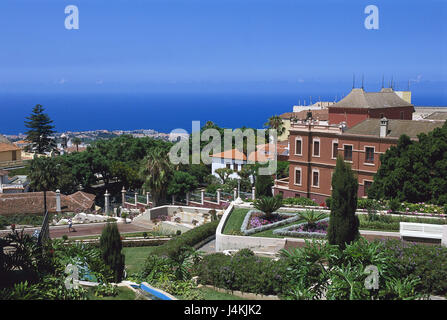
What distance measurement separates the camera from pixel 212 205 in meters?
36.8

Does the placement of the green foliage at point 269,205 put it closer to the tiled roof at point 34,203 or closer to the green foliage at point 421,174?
the green foliage at point 421,174

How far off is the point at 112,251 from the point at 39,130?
59.6 meters

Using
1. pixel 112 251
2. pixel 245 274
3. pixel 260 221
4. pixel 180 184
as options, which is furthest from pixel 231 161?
pixel 245 274

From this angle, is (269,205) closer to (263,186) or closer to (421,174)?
(263,186)

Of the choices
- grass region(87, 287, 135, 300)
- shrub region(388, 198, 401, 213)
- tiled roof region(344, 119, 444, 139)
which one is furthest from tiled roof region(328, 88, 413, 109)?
grass region(87, 287, 135, 300)

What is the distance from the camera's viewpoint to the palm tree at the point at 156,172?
37.6m

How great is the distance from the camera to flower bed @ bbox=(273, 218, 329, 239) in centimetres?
2117

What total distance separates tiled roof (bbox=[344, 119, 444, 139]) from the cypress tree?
59.6 feet

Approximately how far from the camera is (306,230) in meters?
22.0

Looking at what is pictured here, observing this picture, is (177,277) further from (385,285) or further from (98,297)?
(385,285)

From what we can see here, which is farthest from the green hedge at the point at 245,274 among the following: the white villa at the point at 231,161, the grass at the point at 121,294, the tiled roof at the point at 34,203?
the white villa at the point at 231,161

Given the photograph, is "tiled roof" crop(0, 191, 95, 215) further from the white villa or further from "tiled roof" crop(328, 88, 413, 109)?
"tiled roof" crop(328, 88, 413, 109)

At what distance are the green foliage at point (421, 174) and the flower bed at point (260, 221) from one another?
7077 millimetres
